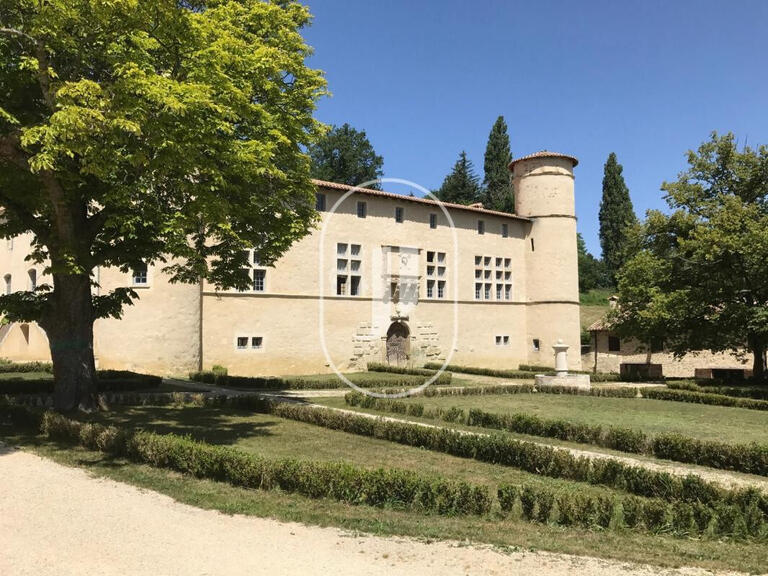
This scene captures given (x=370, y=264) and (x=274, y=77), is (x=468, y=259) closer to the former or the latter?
(x=370, y=264)

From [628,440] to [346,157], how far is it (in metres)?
54.8

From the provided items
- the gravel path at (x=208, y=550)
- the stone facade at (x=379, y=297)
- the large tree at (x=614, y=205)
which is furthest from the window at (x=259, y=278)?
the large tree at (x=614, y=205)

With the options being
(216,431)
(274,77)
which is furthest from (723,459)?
(274,77)

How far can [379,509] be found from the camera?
895 centimetres

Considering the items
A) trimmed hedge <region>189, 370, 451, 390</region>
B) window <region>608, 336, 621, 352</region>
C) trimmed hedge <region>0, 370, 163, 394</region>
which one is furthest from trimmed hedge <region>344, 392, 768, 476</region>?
window <region>608, 336, 621, 352</region>

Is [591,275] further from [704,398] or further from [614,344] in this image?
[704,398]

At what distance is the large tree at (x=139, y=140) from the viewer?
1175 cm

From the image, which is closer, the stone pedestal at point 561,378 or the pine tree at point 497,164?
the stone pedestal at point 561,378

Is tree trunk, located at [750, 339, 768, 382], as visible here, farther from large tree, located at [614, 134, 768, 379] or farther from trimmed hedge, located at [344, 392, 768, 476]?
trimmed hedge, located at [344, 392, 768, 476]

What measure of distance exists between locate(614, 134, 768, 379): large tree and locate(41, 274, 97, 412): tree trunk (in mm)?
27460

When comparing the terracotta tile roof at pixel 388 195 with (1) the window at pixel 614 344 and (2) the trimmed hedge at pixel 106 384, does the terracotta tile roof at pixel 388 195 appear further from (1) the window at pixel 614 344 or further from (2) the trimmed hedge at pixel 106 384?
(2) the trimmed hedge at pixel 106 384

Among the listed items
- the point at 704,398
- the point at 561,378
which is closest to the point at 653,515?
the point at 704,398

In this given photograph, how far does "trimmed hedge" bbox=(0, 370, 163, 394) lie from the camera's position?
21097mm

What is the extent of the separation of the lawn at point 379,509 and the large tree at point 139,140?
4.45 meters
